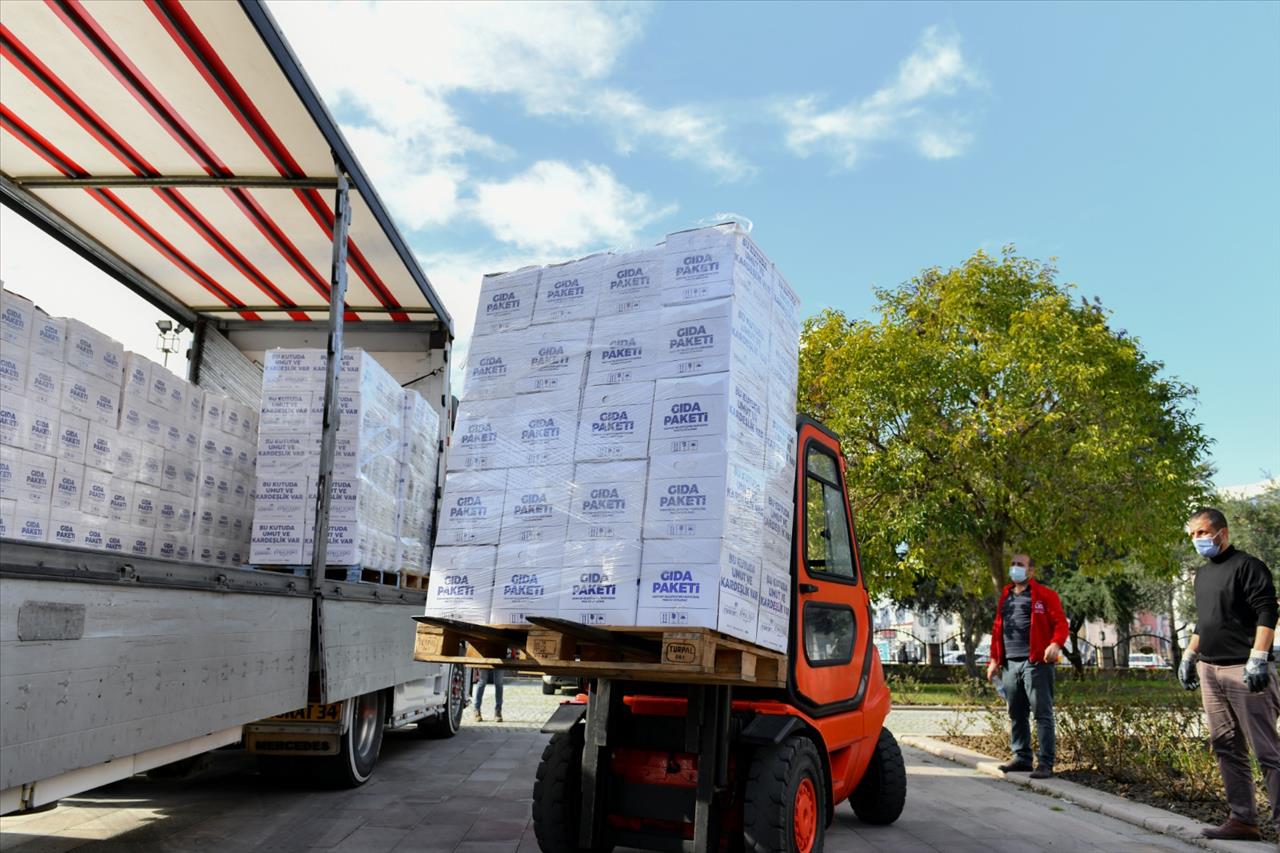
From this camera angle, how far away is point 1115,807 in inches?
265

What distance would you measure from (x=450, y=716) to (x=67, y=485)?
23.0ft

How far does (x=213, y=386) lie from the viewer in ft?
30.1

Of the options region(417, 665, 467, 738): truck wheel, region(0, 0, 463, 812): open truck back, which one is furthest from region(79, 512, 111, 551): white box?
region(417, 665, 467, 738): truck wheel

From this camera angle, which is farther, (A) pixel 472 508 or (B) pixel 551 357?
(B) pixel 551 357

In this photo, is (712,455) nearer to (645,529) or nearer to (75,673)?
(645,529)

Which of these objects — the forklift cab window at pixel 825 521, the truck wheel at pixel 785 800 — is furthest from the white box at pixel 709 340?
the truck wheel at pixel 785 800

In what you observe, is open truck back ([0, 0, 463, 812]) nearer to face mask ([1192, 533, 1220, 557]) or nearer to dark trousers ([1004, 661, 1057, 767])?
dark trousers ([1004, 661, 1057, 767])

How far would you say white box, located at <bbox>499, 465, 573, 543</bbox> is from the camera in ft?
13.6

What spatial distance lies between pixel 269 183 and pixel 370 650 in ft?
11.1

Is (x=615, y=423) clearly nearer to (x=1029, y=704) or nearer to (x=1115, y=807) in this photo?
(x=1115, y=807)

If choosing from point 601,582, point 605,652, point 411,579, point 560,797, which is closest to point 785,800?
point 605,652

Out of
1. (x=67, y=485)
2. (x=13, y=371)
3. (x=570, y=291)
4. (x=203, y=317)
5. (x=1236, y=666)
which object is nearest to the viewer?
(x=13, y=371)

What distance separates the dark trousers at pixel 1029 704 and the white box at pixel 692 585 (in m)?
5.10

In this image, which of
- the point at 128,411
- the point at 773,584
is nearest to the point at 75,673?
the point at 128,411
